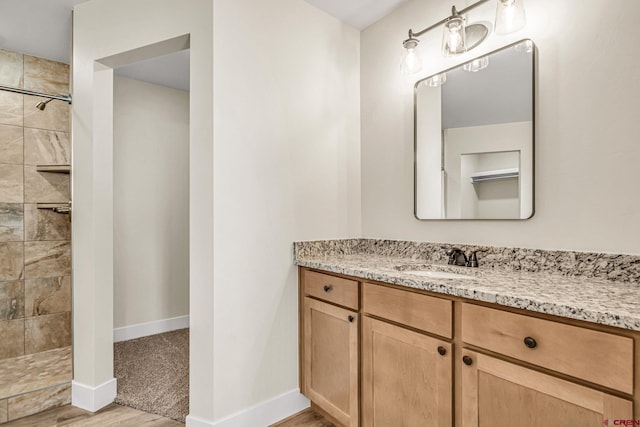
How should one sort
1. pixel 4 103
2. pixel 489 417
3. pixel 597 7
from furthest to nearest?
pixel 4 103 → pixel 597 7 → pixel 489 417

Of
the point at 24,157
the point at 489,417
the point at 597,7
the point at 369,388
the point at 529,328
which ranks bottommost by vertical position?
the point at 369,388

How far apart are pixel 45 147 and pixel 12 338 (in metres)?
1.51

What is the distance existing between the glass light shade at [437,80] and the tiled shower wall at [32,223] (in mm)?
2923

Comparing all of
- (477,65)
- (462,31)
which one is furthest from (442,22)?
(477,65)

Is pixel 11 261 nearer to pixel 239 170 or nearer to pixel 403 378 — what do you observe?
pixel 239 170

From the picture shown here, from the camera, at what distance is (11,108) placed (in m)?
2.73

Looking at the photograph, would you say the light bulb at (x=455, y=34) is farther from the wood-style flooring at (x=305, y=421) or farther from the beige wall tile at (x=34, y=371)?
the beige wall tile at (x=34, y=371)

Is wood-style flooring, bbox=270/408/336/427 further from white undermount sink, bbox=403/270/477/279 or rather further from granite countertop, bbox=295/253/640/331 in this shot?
white undermount sink, bbox=403/270/477/279

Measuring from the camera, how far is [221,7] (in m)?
1.76

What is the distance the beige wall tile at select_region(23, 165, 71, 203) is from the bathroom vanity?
229 centimetres

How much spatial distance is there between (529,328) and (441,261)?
2.89 feet

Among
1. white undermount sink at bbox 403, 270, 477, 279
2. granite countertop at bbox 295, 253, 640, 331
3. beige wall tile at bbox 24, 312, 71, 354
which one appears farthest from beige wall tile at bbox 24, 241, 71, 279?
white undermount sink at bbox 403, 270, 477, 279

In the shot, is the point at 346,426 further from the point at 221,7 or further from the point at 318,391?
the point at 221,7

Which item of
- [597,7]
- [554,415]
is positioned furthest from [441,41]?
[554,415]
